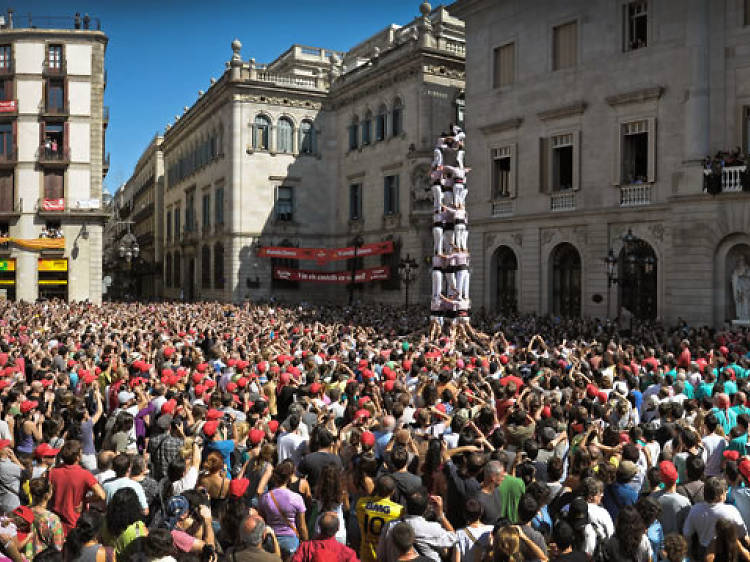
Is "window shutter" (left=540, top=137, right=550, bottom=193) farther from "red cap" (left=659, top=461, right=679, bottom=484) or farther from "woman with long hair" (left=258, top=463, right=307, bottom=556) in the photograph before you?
"woman with long hair" (left=258, top=463, right=307, bottom=556)

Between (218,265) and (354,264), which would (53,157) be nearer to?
(218,265)

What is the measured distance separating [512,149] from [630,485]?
2746 cm

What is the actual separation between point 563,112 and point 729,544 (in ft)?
88.8

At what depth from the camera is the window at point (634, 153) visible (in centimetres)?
2866

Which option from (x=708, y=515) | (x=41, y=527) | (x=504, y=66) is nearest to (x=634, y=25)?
(x=504, y=66)

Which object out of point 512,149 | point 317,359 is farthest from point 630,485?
Answer: point 512,149

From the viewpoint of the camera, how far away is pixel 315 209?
49.4 m

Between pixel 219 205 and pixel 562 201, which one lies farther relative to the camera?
pixel 219 205

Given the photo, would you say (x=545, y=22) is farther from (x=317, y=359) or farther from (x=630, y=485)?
(x=630, y=485)

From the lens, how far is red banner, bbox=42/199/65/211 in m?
45.4

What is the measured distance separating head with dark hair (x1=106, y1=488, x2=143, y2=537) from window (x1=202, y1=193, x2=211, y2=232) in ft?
159

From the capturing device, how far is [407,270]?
37469mm

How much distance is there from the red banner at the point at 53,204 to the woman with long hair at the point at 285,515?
4343 centimetres

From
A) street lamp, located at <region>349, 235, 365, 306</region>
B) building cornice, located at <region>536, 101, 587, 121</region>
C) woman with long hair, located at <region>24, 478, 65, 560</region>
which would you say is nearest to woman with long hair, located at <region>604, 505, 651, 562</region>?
woman with long hair, located at <region>24, 478, 65, 560</region>
